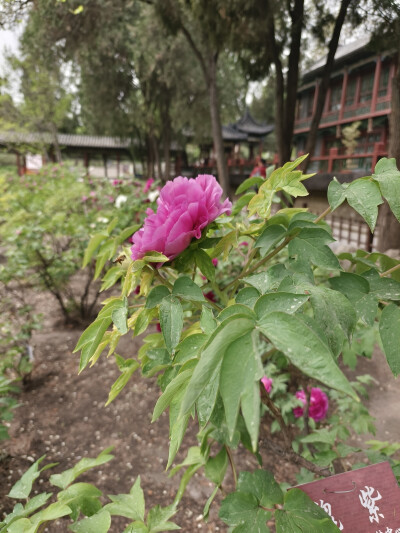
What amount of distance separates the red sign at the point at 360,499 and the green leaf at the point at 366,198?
18.3 inches

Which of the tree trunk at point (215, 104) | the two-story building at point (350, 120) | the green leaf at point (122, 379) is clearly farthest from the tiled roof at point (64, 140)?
the green leaf at point (122, 379)

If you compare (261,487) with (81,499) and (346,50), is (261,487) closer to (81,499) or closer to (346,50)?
(81,499)

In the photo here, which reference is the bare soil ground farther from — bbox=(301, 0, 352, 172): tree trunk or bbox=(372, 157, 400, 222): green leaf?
bbox=(301, 0, 352, 172): tree trunk

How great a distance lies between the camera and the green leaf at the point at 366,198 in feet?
1.79

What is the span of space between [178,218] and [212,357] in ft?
A: 1.05

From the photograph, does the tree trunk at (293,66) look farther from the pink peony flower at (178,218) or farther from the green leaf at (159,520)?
the green leaf at (159,520)

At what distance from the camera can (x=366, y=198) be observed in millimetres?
561

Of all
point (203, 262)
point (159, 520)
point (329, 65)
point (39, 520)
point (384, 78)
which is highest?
point (384, 78)

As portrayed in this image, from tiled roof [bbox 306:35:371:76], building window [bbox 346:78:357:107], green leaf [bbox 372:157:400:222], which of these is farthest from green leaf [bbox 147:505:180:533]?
building window [bbox 346:78:357:107]

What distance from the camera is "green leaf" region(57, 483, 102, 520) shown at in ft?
2.70

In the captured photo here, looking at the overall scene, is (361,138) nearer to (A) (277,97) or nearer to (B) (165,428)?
(A) (277,97)

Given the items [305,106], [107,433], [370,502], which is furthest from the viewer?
[305,106]

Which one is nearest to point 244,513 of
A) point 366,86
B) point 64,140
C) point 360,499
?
point 360,499

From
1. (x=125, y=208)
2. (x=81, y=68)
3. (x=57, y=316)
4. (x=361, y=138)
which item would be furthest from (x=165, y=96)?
(x=57, y=316)
